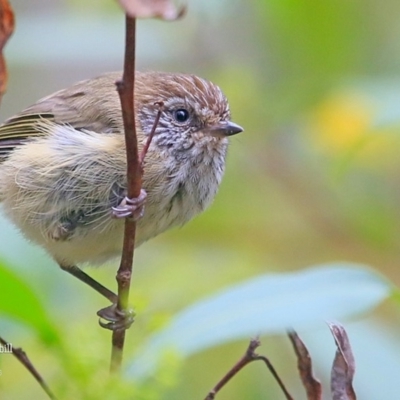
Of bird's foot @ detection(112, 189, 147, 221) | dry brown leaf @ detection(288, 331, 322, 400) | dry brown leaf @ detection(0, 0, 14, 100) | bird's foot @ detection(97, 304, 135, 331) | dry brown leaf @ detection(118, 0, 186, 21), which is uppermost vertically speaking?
dry brown leaf @ detection(118, 0, 186, 21)

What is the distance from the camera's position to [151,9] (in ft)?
3.73

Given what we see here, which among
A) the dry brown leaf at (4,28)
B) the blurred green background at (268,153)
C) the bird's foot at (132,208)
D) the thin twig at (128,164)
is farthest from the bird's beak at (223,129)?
the dry brown leaf at (4,28)

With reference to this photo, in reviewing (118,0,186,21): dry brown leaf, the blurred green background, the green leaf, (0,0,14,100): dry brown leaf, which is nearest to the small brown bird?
the blurred green background

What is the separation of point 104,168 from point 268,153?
98cm

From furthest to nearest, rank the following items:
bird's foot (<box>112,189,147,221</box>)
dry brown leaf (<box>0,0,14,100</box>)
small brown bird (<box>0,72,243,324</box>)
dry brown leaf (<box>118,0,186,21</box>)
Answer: small brown bird (<box>0,72,243,324</box>)
bird's foot (<box>112,189,147,221</box>)
dry brown leaf (<box>0,0,14,100</box>)
dry brown leaf (<box>118,0,186,21</box>)

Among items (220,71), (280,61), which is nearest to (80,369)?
(280,61)

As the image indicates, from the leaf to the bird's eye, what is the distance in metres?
1.15

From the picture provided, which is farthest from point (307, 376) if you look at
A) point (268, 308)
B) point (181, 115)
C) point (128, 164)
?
point (181, 115)

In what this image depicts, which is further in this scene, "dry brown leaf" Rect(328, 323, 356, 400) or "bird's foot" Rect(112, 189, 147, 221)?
"bird's foot" Rect(112, 189, 147, 221)

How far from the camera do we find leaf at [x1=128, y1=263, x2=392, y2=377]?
6.35 ft

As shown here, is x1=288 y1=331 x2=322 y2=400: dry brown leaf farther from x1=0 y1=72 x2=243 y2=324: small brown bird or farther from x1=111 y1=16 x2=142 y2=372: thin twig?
x1=0 y1=72 x2=243 y2=324: small brown bird

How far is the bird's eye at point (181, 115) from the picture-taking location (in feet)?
10.7

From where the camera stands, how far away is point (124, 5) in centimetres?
113

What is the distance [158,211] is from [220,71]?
1.11 metres
